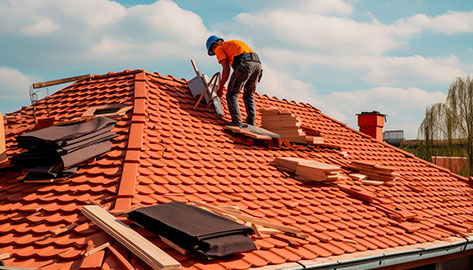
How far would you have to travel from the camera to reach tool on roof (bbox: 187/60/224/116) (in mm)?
8520

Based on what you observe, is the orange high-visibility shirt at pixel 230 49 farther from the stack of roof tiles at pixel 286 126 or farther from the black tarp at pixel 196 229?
the black tarp at pixel 196 229

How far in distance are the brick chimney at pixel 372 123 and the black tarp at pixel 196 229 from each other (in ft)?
31.6

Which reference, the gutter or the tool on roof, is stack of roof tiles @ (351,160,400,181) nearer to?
the gutter

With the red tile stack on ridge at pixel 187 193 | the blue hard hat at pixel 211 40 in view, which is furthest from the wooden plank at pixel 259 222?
the blue hard hat at pixel 211 40

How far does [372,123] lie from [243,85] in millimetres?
6419

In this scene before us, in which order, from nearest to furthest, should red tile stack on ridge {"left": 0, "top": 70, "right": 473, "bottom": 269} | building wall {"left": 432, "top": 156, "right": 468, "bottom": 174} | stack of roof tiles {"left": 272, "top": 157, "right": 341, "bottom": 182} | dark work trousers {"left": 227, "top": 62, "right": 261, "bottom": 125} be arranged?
red tile stack on ridge {"left": 0, "top": 70, "right": 473, "bottom": 269} → stack of roof tiles {"left": 272, "top": 157, "right": 341, "bottom": 182} → dark work trousers {"left": 227, "top": 62, "right": 261, "bottom": 125} → building wall {"left": 432, "top": 156, "right": 468, "bottom": 174}

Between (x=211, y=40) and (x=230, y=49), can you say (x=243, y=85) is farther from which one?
(x=211, y=40)

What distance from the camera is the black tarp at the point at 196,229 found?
13.2 feet

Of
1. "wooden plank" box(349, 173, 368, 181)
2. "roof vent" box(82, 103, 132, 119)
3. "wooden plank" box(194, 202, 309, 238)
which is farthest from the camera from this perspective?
"wooden plank" box(349, 173, 368, 181)

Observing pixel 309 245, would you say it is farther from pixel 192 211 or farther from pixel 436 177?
pixel 436 177

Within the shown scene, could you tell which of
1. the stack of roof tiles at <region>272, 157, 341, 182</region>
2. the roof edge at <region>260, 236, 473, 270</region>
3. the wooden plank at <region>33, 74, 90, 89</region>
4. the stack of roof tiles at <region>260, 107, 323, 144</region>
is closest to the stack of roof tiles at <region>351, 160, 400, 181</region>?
the stack of roof tiles at <region>260, 107, 323, 144</region>

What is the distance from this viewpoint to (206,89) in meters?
8.45

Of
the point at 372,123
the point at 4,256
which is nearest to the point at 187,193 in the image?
the point at 4,256

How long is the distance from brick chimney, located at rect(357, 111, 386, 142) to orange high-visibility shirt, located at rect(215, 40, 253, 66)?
20.6 ft
